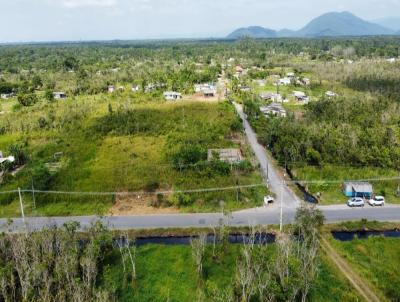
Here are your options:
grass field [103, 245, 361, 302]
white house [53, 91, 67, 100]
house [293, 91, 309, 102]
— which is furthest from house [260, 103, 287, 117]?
white house [53, 91, 67, 100]

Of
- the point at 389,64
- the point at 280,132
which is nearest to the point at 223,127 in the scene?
the point at 280,132

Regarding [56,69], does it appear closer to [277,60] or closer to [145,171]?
[277,60]

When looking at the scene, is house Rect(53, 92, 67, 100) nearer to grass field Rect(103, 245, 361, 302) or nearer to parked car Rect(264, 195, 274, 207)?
parked car Rect(264, 195, 274, 207)

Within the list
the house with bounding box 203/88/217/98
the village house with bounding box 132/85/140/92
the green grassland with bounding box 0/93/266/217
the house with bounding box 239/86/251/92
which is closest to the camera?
the green grassland with bounding box 0/93/266/217

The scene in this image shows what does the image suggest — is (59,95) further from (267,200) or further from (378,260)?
(378,260)

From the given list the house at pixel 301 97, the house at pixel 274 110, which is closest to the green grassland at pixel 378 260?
the house at pixel 274 110

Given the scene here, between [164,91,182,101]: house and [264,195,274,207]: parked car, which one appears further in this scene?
[164,91,182,101]: house

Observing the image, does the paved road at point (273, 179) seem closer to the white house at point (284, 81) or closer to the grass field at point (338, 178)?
the grass field at point (338, 178)
